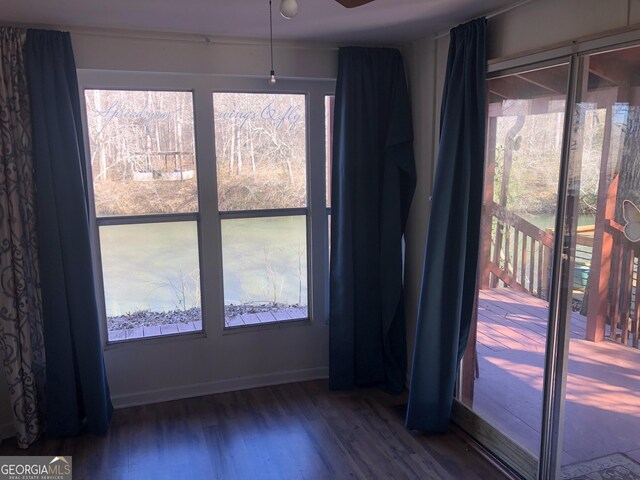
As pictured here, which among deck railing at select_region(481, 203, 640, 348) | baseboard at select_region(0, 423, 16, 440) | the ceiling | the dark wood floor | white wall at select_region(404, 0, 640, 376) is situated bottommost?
the dark wood floor

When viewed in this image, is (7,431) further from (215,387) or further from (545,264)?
(545,264)

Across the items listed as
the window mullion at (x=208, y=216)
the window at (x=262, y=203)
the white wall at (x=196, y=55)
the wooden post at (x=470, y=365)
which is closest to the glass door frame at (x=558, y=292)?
the wooden post at (x=470, y=365)

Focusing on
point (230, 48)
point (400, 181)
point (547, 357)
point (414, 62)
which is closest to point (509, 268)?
point (547, 357)

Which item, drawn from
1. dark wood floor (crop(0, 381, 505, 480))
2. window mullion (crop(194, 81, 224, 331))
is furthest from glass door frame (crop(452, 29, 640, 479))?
window mullion (crop(194, 81, 224, 331))

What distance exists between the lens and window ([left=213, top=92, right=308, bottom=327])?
3.56 meters

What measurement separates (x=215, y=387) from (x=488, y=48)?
2.78 metres

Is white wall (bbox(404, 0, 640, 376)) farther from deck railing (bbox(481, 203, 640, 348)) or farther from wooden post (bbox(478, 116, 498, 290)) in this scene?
deck railing (bbox(481, 203, 640, 348))

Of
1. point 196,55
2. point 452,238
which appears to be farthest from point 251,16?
point 452,238

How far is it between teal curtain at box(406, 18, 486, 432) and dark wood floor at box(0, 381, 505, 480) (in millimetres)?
243

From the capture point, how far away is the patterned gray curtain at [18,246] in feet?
9.35

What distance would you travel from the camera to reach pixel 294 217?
Result: 3.78 metres

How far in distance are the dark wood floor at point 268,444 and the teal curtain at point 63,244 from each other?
0.26 meters

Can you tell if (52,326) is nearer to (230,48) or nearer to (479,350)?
(230,48)

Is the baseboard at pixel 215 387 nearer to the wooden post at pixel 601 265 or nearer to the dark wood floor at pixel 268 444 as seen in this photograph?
the dark wood floor at pixel 268 444
